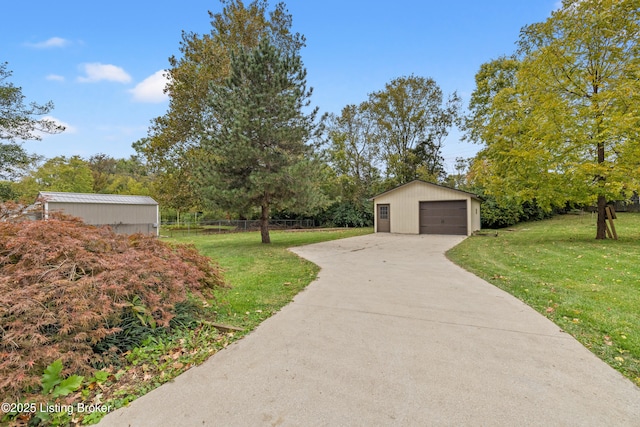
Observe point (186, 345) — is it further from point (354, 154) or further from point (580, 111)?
point (354, 154)

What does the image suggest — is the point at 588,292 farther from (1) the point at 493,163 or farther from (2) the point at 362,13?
(2) the point at 362,13

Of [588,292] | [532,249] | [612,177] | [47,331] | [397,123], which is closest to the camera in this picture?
[47,331]

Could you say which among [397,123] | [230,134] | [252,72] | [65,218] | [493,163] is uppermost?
[397,123]

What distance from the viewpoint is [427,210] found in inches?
676

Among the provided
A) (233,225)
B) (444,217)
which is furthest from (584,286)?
(233,225)

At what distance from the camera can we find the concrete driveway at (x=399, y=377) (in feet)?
6.16

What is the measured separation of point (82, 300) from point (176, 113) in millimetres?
18778

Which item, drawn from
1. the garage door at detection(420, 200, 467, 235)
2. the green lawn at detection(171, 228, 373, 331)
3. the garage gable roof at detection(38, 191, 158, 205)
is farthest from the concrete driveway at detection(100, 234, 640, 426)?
the garage gable roof at detection(38, 191, 158, 205)

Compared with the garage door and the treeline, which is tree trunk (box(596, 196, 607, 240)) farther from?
the garage door

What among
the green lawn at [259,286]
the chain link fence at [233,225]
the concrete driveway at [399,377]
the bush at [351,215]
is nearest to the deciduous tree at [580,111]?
the concrete driveway at [399,377]

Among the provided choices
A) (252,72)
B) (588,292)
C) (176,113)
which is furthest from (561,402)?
(176,113)

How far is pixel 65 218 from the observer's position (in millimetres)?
3943

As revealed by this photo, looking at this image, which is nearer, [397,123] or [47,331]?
[47,331]

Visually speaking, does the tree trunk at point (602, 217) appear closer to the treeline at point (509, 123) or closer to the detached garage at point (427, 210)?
→ the treeline at point (509, 123)
